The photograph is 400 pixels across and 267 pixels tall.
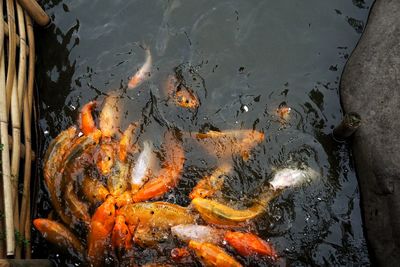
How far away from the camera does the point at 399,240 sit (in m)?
5.93

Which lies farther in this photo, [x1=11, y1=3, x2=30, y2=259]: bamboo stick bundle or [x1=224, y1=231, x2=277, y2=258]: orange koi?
[x1=224, y1=231, x2=277, y2=258]: orange koi

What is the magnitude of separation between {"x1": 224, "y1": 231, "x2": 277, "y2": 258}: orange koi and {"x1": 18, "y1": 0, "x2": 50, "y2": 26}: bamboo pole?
4878 millimetres

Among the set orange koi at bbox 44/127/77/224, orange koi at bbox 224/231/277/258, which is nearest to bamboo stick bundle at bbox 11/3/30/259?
orange koi at bbox 44/127/77/224

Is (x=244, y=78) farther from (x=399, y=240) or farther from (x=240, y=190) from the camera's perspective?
(x=399, y=240)

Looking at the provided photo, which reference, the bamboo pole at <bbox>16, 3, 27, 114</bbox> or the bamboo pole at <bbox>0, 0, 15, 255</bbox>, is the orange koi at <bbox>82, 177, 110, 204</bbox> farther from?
the bamboo pole at <bbox>16, 3, 27, 114</bbox>

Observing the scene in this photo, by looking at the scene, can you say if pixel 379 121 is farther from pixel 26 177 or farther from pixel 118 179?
pixel 26 177

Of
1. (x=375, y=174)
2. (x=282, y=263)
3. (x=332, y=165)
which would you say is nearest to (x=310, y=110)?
(x=332, y=165)

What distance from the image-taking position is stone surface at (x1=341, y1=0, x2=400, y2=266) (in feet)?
20.0

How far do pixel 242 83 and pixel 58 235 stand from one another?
3.72 meters

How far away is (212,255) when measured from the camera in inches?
232

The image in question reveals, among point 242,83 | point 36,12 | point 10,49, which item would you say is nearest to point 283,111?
point 242,83

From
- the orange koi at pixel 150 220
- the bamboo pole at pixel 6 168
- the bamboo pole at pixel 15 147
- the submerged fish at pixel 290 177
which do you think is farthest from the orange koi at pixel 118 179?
the submerged fish at pixel 290 177

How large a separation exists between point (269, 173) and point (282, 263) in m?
1.33

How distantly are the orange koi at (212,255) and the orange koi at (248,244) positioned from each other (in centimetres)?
20
